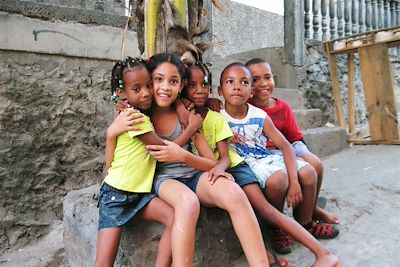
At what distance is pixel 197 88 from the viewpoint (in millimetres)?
1871

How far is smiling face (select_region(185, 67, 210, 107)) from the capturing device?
186cm

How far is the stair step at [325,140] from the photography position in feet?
12.8

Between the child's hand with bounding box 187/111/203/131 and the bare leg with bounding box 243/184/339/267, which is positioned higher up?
the child's hand with bounding box 187/111/203/131

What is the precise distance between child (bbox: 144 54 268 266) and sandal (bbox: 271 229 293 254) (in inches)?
19.7

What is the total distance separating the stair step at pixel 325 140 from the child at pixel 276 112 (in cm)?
158

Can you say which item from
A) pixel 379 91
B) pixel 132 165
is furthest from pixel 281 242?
pixel 379 91

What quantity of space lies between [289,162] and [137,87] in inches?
33.6

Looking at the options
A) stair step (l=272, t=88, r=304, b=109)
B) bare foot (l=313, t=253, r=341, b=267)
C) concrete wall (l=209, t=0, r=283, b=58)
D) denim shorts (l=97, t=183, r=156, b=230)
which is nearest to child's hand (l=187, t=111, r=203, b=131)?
denim shorts (l=97, t=183, r=156, b=230)

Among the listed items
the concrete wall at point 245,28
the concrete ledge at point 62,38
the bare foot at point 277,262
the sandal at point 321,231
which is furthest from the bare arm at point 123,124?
the concrete wall at point 245,28

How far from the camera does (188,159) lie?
1.70 meters

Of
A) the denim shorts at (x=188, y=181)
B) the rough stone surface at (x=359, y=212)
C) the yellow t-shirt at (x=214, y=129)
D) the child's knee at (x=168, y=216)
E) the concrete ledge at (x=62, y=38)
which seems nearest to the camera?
the child's knee at (x=168, y=216)

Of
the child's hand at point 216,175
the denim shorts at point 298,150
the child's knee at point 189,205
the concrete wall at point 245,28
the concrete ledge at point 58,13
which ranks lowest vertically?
the child's knee at point 189,205

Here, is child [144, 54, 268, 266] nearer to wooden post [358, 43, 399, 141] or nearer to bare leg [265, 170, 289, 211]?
bare leg [265, 170, 289, 211]

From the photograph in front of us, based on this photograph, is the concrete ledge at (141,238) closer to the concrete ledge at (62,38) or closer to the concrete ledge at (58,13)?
the concrete ledge at (62,38)
